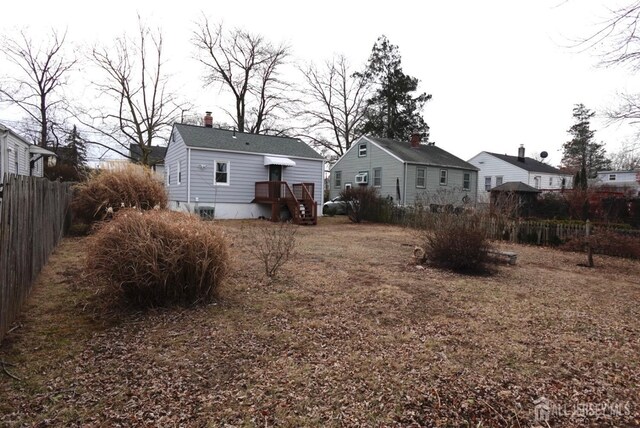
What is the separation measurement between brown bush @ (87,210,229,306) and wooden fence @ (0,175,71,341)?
2.19ft

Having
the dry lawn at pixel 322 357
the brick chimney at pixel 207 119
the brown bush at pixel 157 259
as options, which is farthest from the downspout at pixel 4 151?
the brown bush at pixel 157 259

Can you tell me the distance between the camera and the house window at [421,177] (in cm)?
2475

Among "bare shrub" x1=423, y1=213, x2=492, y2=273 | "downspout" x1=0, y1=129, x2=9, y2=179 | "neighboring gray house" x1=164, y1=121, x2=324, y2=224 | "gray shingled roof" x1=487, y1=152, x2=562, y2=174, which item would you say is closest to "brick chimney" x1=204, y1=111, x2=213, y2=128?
"neighboring gray house" x1=164, y1=121, x2=324, y2=224

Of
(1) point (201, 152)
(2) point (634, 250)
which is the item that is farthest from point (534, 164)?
(1) point (201, 152)

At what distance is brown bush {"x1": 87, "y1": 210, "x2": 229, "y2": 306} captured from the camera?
13.3ft

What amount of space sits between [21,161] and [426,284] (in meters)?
18.9

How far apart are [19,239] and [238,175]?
14589 millimetres

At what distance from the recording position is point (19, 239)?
383 cm

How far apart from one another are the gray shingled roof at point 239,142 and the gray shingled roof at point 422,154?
282 inches

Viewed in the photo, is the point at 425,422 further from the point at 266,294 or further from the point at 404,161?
the point at 404,161

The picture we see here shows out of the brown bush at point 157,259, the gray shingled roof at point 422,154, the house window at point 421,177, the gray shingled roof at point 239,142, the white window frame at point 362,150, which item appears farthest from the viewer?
the white window frame at point 362,150

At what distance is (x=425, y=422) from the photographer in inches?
94.0

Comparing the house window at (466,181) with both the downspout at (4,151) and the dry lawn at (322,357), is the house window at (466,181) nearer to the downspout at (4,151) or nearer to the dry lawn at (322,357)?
the dry lawn at (322,357)

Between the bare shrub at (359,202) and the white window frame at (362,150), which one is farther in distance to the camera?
the white window frame at (362,150)
